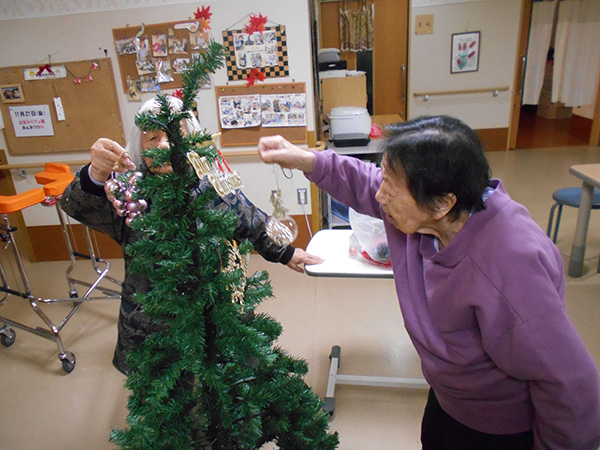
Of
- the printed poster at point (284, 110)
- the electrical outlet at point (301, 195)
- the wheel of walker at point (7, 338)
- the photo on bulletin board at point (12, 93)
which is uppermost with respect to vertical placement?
the photo on bulletin board at point (12, 93)

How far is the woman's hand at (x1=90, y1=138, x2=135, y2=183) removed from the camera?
3.59ft

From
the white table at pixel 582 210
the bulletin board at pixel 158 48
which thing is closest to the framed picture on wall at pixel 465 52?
the white table at pixel 582 210

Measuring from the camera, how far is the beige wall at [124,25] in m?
2.96

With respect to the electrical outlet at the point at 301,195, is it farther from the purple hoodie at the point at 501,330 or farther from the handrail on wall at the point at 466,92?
the handrail on wall at the point at 466,92

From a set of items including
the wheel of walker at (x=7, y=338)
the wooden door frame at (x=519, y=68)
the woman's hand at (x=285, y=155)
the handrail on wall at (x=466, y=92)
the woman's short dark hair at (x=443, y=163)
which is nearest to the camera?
the woman's short dark hair at (x=443, y=163)

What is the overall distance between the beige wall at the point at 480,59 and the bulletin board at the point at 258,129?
12.0ft

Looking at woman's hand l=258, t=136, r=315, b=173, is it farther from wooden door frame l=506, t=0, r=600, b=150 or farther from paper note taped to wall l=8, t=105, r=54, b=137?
wooden door frame l=506, t=0, r=600, b=150

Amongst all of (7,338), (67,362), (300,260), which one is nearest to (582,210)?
(300,260)

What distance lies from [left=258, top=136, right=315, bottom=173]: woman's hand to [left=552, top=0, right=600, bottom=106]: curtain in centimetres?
688

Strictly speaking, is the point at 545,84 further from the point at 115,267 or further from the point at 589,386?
the point at 589,386

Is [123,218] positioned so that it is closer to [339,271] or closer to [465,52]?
[339,271]

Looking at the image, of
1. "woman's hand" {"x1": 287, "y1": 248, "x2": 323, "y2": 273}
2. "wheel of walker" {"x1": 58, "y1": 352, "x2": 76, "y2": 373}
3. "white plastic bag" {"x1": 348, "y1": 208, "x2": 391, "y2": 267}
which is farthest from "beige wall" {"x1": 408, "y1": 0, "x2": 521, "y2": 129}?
"wheel of walker" {"x1": 58, "y1": 352, "x2": 76, "y2": 373}

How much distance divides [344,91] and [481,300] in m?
3.37

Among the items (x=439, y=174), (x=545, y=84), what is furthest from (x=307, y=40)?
(x=545, y=84)
